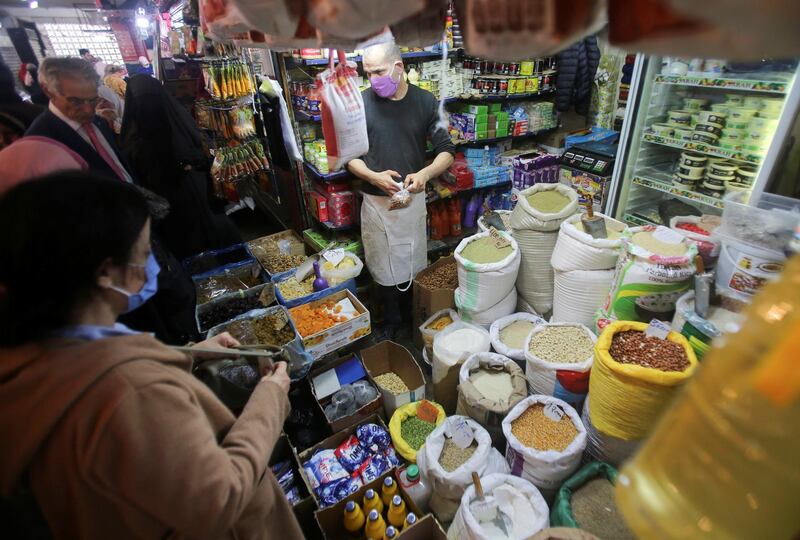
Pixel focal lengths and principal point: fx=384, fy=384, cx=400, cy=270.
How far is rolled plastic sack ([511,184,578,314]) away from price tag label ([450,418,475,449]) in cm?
115

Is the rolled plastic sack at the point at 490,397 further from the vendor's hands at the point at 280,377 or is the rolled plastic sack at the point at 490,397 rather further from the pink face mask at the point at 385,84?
the pink face mask at the point at 385,84

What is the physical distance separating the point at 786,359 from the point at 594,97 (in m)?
4.81

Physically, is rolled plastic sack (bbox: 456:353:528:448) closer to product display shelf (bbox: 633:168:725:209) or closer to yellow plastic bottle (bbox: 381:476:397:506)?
yellow plastic bottle (bbox: 381:476:397:506)

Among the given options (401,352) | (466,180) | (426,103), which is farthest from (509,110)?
(401,352)

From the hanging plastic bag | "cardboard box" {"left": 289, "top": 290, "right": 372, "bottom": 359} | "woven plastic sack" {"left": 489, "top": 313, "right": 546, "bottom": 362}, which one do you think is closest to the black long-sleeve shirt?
the hanging plastic bag

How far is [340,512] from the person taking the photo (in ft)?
6.20

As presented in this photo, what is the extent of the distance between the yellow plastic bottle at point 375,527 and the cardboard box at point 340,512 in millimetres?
120

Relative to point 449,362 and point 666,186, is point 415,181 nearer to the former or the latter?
point 449,362

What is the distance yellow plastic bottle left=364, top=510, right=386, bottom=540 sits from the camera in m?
1.80

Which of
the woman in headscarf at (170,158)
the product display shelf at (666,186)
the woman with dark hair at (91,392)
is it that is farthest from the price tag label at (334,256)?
the product display shelf at (666,186)

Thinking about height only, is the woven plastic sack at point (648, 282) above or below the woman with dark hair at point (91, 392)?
below

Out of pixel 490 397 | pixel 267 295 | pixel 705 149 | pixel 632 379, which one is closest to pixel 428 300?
pixel 490 397

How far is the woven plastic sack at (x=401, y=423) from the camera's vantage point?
2.09 meters

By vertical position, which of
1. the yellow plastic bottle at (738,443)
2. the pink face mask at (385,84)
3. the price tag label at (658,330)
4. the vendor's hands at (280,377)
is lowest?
the price tag label at (658,330)
